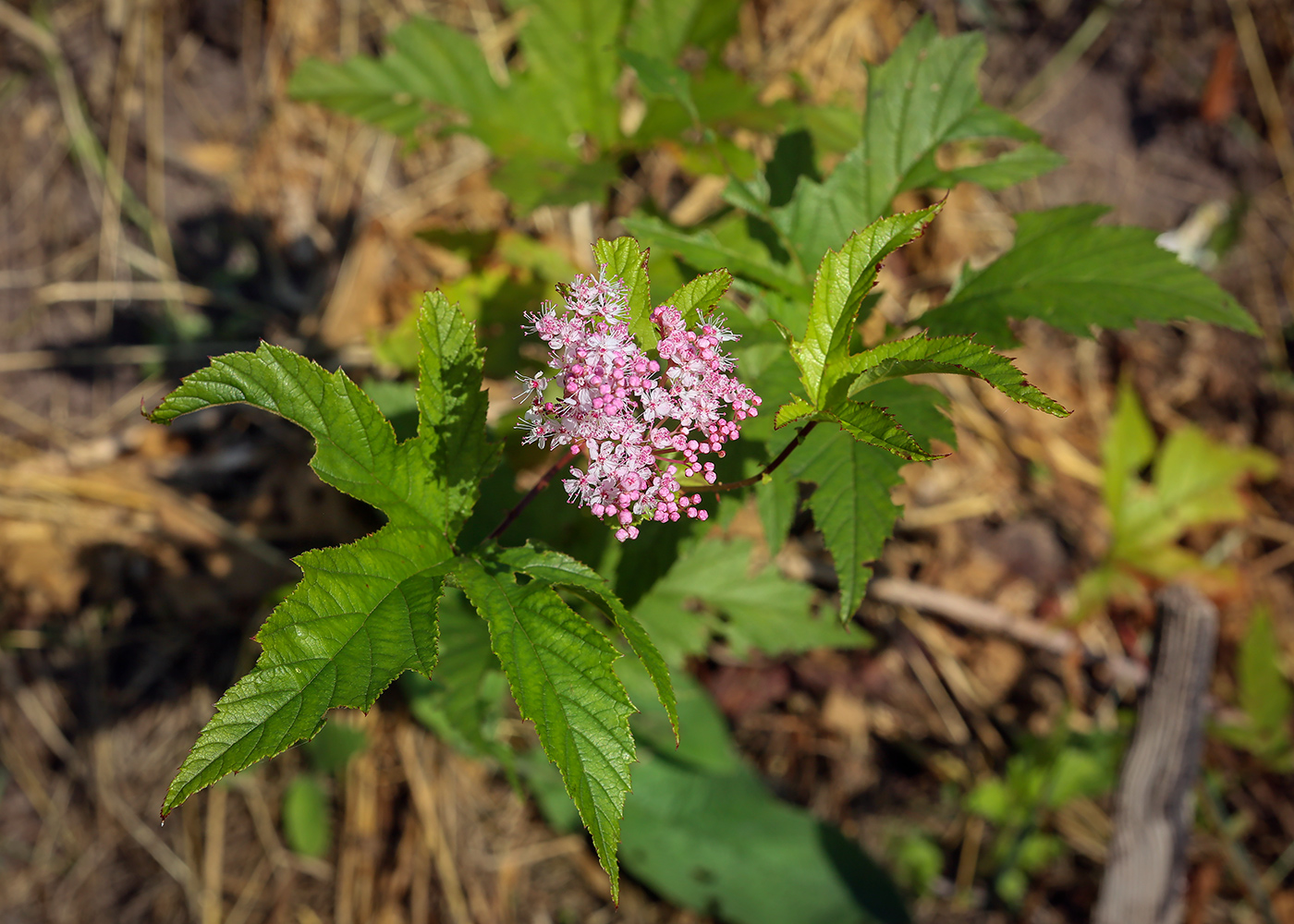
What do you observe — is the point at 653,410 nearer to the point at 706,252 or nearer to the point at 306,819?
the point at 706,252

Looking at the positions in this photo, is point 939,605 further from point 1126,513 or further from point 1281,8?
point 1281,8

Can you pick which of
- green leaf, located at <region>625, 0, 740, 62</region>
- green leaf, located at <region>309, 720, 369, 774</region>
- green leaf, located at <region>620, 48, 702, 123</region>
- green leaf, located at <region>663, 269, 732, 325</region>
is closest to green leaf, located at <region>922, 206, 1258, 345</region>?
green leaf, located at <region>663, 269, 732, 325</region>

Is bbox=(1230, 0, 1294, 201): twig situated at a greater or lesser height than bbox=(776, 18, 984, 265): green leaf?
greater

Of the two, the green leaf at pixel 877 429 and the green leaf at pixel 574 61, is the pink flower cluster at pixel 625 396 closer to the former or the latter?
the green leaf at pixel 877 429

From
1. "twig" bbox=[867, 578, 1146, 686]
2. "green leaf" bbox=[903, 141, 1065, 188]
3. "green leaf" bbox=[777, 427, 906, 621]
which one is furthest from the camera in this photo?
"twig" bbox=[867, 578, 1146, 686]

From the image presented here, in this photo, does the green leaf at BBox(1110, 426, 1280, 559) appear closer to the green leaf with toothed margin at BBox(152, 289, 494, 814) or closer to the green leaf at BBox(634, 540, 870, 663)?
the green leaf at BBox(634, 540, 870, 663)
